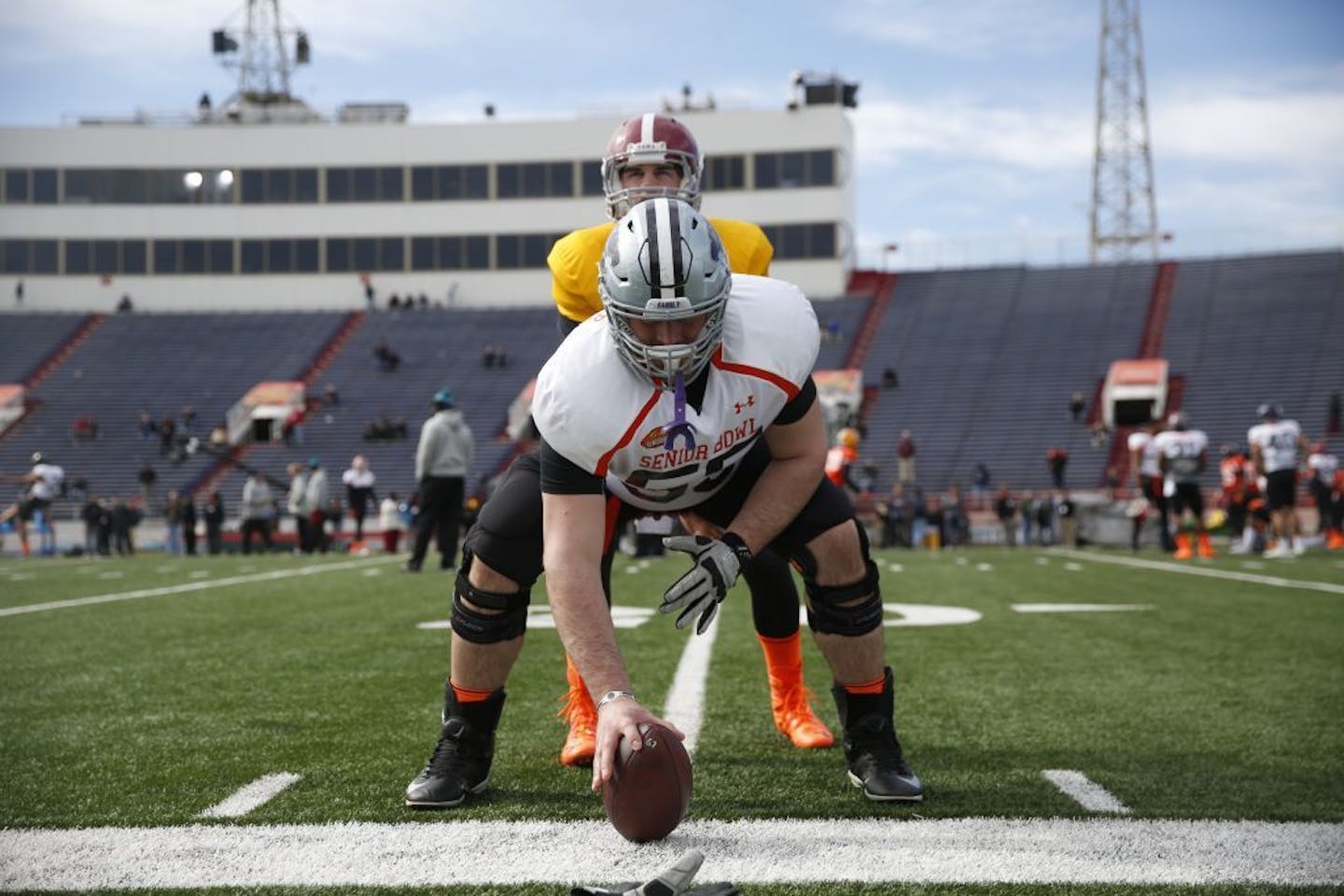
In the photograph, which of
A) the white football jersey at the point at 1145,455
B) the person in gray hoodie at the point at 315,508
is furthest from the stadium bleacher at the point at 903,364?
the white football jersey at the point at 1145,455

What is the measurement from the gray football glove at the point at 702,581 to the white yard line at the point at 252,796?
1.04 metres

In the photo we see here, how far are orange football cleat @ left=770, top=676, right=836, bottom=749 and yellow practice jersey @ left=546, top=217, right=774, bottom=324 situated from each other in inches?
48.3

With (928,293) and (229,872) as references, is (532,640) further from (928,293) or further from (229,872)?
(928,293)

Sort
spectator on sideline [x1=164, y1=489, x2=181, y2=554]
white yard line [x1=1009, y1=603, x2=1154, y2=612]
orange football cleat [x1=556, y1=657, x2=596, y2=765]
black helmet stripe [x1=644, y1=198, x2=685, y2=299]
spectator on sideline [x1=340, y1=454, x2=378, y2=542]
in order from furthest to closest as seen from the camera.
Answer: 1. spectator on sideline [x1=164, y1=489, x2=181, y2=554]
2. spectator on sideline [x1=340, y1=454, x2=378, y2=542]
3. white yard line [x1=1009, y1=603, x2=1154, y2=612]
4. orange football cleat [x1=556, y1=657, x2=596, y2=765]
5. black helmet stripe [x1=644, y1=198, x2=685, y2=299]

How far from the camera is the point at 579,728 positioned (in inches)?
147

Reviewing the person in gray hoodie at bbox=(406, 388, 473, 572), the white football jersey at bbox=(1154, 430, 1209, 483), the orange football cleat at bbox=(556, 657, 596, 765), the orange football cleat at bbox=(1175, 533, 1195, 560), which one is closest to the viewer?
the orange football cleat at bbox=(556, 657, 596, 765)

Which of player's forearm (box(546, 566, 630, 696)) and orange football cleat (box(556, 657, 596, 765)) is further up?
player's forearm (box(546, 566, 630, 696))

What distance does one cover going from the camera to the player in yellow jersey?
3.68 meters

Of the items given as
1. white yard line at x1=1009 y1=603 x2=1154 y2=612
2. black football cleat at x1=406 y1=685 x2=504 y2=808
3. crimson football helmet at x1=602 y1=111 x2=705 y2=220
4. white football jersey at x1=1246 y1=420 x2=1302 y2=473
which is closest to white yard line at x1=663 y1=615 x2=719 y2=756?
black football cleat at x1=406 y1=685 x2=504 y2=808

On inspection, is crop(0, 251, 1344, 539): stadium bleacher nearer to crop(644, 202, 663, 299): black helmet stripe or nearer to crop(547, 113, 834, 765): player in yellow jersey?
crop(547, 113, 834, 765): player in yellow jersey

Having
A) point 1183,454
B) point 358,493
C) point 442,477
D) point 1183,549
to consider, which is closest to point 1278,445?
point 1183,454

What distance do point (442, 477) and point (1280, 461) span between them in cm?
868

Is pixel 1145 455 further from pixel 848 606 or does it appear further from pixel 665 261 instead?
pixel 665 261

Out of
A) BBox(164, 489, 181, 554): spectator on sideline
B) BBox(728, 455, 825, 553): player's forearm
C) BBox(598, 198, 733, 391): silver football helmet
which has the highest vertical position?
BBox(598, 198, 733, 391): silver football helmet
